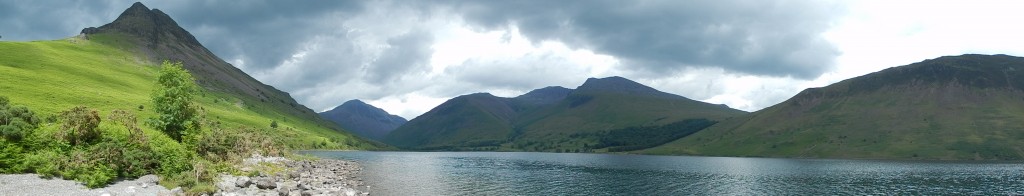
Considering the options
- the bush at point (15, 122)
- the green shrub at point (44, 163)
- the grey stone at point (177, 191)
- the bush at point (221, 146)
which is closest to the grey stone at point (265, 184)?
the grey stone at point (177, 191)

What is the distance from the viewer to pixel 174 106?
3086 inches

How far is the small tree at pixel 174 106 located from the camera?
77.4 metres

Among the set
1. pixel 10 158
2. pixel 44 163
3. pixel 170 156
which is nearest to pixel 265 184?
pixel 170 156

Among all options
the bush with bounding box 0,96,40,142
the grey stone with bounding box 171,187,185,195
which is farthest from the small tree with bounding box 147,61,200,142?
the grey stone with bounding box 171,187,185,195

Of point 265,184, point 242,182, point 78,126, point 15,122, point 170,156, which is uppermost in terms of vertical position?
point 15,122

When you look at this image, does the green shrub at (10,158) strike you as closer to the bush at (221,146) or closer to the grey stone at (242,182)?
the grey stone at (242,182)

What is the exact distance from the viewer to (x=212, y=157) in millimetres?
69438

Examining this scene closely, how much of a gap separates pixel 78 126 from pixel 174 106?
1042 inches

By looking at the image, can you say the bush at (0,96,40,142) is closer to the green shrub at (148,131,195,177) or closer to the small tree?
the green shrub at (148,131,195,177)

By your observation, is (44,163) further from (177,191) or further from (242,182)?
(242,182)

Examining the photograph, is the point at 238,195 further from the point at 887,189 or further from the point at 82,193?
the point at 887,189

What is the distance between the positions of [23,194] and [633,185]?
80.4 metres

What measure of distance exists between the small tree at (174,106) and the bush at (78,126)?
69.7 ft

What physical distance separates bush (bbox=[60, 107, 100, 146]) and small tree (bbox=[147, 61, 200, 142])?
836 inches
